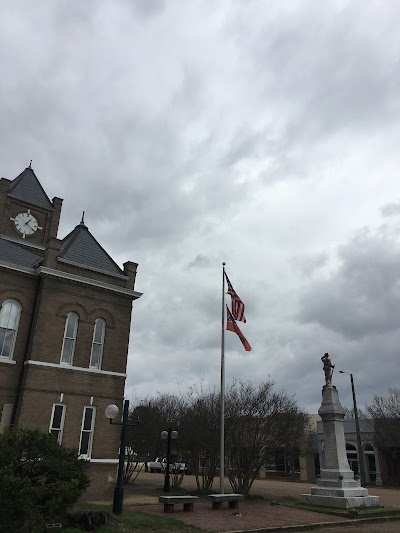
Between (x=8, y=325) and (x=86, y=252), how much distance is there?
5869 mm

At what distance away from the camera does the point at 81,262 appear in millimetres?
24406

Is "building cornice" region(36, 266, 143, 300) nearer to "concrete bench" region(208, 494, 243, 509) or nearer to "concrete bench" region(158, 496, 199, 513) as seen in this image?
"concrete bench" region(158, 496, 199, 513)

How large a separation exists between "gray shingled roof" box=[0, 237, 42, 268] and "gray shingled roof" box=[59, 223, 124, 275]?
1456 mm

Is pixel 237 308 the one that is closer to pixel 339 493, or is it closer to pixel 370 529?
pixel 339 493

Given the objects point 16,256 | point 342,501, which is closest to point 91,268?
point 16,256

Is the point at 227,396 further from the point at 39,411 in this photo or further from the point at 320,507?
the point at 39,411

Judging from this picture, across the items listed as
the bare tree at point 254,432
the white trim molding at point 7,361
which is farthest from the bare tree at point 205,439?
the white trim molding at point 7,361

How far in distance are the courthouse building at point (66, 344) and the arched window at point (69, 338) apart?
0.15 feet

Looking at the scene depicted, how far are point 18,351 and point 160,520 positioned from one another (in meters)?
10.7

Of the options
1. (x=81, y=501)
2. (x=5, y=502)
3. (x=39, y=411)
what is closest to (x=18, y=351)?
(x=39, y=411)

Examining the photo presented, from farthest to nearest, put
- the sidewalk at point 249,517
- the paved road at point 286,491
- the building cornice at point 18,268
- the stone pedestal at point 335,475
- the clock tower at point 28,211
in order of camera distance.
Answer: the clock tower at point 28,211
the paved road at point 286,491
the building cornice at point 18,268
the stone pedestal at point 335,475
the sidewalk at point 249,517

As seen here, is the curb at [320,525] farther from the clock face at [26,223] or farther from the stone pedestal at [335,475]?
the clock face at [26,223]

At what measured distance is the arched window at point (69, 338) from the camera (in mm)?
22281

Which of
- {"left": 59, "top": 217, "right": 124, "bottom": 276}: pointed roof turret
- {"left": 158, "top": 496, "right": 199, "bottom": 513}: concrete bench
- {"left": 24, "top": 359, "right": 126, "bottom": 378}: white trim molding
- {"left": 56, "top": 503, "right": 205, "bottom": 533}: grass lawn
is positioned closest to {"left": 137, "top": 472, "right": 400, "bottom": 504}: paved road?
{"left": 158, "top": 496, "right": 199, "bottom": 513}: concrete bench
